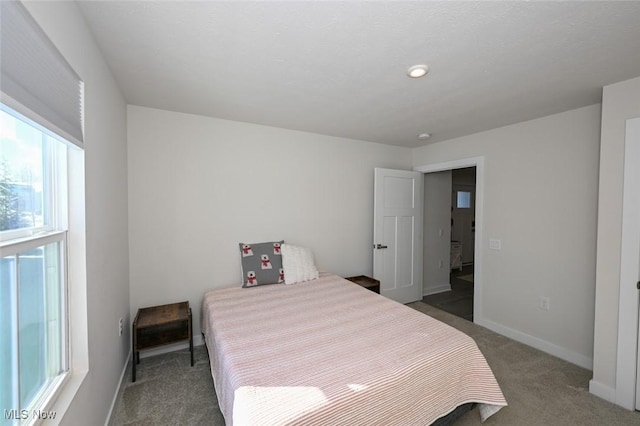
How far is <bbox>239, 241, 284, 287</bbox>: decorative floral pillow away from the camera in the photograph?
2.71 meters

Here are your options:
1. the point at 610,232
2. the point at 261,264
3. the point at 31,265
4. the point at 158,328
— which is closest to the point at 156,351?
the point at 158,328

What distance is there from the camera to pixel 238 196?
288cm

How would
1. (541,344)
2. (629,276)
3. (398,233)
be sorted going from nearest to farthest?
(629,276)
(541,344)
(398,233)

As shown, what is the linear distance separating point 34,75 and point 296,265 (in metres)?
2.40

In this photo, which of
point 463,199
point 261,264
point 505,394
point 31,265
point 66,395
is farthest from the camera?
point 463,199

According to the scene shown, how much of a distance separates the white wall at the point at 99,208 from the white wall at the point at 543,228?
379cm

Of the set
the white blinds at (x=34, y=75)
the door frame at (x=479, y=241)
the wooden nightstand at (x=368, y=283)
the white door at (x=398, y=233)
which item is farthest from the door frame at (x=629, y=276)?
the white blinds at (x=34, y=75)

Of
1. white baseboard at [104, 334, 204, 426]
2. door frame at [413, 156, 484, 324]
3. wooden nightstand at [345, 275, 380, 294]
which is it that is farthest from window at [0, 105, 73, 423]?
door frame at [413, 156, 484, 324]

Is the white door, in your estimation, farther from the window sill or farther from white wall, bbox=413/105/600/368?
the window sill

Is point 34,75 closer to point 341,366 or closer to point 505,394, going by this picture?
point 341,366

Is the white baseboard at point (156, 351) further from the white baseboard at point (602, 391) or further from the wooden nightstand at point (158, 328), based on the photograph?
the white baseboard at point (602, 391)

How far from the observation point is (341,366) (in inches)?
54.4

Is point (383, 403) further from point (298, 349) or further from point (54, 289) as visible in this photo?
point (54, 289)

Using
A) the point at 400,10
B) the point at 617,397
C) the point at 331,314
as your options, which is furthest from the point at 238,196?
the point at 617,397
